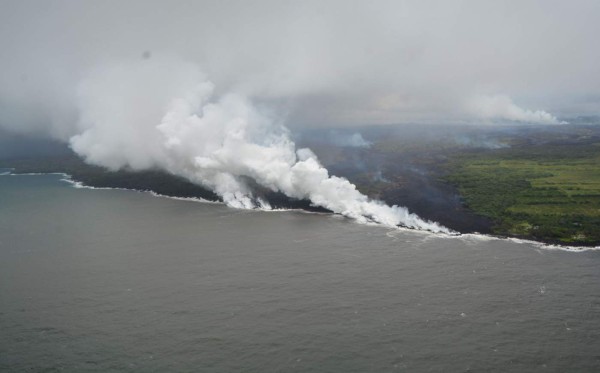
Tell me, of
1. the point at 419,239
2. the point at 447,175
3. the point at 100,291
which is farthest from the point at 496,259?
the point at 447,175

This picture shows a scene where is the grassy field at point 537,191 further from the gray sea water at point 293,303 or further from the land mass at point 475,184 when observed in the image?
the gray sea water at point 293,303

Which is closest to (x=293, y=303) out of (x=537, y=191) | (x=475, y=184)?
(x=537, y=191)

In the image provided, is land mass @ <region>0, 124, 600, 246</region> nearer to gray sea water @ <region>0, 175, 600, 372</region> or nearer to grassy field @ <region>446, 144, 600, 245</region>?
grassy field @ <region>446, 144, 600, 245</region>

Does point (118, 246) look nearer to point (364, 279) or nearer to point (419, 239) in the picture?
point (364, 279)

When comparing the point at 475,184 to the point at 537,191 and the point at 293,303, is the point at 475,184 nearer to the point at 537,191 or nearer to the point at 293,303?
the point at 537,191

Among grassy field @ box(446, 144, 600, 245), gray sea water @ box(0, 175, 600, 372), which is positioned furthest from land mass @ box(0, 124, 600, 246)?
gray sea water @ box(0, 175, 600, 372)

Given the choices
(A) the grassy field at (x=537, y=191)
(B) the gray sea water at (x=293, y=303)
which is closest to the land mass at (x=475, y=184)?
(A) the grassy field at (x=537, y=191)
